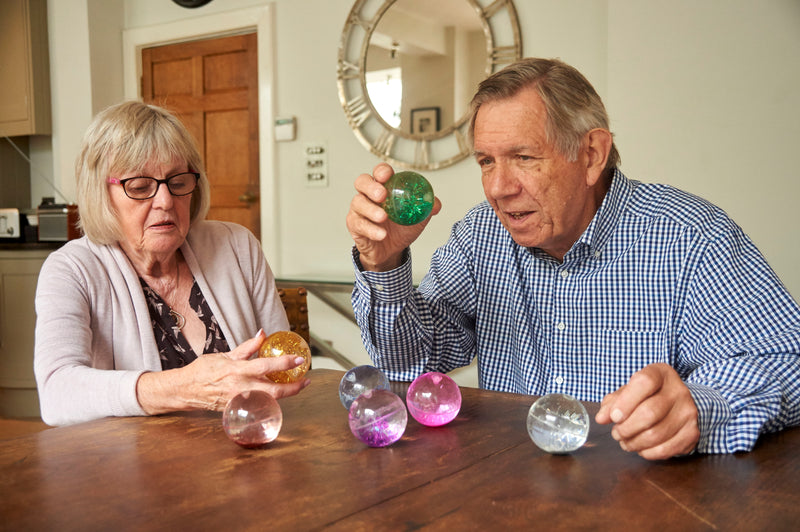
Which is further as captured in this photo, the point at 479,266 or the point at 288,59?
the point at 288,59

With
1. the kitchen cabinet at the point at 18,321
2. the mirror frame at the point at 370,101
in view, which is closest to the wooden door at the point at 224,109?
the mirror frame at the point at 370,101

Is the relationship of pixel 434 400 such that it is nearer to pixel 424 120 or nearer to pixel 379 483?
pixel 379 483

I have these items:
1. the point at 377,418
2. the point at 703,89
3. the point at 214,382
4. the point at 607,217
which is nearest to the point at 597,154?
the point at 607,217

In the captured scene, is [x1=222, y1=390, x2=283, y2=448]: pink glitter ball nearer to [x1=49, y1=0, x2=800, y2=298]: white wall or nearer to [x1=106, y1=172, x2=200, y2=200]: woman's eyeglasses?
[x1=106, y1=172, x2=200, y2=200]: woman's eyeglasses

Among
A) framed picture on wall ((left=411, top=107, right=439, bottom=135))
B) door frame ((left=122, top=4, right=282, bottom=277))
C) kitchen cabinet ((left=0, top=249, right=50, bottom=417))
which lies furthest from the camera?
door frame ((left=122, top=4, right=282, bottom=277))

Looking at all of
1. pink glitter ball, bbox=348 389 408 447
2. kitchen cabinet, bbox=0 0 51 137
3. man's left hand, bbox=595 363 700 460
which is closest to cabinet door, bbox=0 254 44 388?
kitchen cabinet, bbox=0 0 51 137

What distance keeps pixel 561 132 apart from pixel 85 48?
187 inches

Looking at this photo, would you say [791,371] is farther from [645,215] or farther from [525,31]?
[525,31]

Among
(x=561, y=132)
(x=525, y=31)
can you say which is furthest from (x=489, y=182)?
(x=525, y=31)

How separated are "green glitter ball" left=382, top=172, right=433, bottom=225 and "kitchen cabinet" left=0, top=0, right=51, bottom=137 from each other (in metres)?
4.94

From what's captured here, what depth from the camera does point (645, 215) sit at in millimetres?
1593

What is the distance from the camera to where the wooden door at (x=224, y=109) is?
5.02 meters

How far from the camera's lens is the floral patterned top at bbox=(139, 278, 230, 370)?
1776 millimetres

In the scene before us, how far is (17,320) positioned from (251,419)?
431 centimetres
